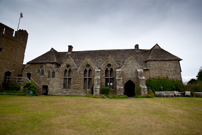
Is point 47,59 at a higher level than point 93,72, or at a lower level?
higher

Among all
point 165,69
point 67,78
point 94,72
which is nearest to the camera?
point 165,69

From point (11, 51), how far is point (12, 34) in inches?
152

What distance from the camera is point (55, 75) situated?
69.4 ft

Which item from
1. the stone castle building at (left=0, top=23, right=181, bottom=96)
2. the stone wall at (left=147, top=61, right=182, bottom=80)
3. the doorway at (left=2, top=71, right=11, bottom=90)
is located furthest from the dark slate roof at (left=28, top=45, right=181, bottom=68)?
the doorway at (left=2, top=71, right=11, bottom=90)

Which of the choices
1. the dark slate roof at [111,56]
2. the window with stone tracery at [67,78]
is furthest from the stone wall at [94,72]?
the dark slate roof at [111,56]

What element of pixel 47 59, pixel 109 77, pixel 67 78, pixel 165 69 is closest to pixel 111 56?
pixel 109 77

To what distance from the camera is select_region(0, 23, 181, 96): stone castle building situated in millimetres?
19416

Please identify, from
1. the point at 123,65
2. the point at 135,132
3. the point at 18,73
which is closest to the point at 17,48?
the point at 18,73

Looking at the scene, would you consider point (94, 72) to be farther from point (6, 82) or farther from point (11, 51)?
point (11, 51)

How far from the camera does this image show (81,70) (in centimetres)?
2075

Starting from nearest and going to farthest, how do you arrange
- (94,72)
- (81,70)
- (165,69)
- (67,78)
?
(165,69) < (94,72) < (81,70) < (67,78)

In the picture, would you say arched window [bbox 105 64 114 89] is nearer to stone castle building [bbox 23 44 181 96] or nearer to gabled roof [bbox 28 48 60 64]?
stone castle building [bbox 23 44 181 96]

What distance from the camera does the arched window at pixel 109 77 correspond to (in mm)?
19688

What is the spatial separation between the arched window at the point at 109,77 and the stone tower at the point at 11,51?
2032 centimetres
